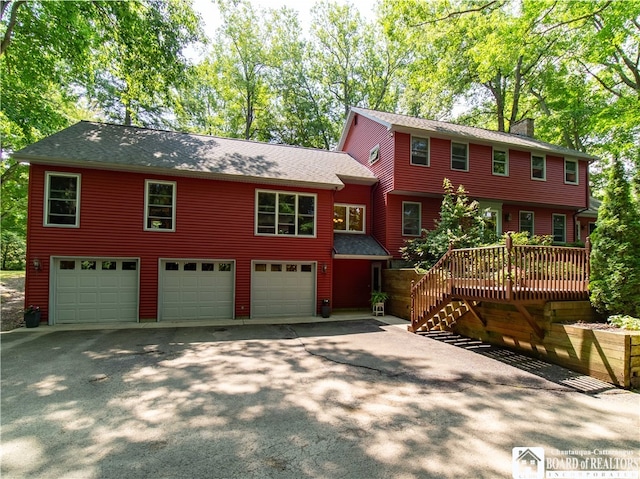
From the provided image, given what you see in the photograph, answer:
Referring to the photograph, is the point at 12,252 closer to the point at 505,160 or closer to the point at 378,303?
the point at 378,303

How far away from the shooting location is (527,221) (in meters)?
16.0

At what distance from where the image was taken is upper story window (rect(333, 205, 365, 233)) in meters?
14.7

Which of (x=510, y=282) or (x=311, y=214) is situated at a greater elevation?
(x=311, y=214)

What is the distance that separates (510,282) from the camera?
6.40 m

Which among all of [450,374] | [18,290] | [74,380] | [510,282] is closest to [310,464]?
[450,374]

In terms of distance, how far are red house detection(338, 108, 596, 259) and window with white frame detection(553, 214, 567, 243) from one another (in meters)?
0.05

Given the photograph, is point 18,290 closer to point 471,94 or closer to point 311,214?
point 311,214

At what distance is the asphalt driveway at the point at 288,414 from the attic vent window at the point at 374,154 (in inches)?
391

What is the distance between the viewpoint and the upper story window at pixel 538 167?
15.6 m

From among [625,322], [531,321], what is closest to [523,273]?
[531,321]

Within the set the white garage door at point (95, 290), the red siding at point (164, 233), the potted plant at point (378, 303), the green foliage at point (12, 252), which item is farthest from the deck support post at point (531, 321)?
the green foliage at point (12, 252)

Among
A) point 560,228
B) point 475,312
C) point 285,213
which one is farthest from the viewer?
point 560,228

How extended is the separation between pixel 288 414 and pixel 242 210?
8.65 meters

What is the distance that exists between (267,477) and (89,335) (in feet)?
27.0
